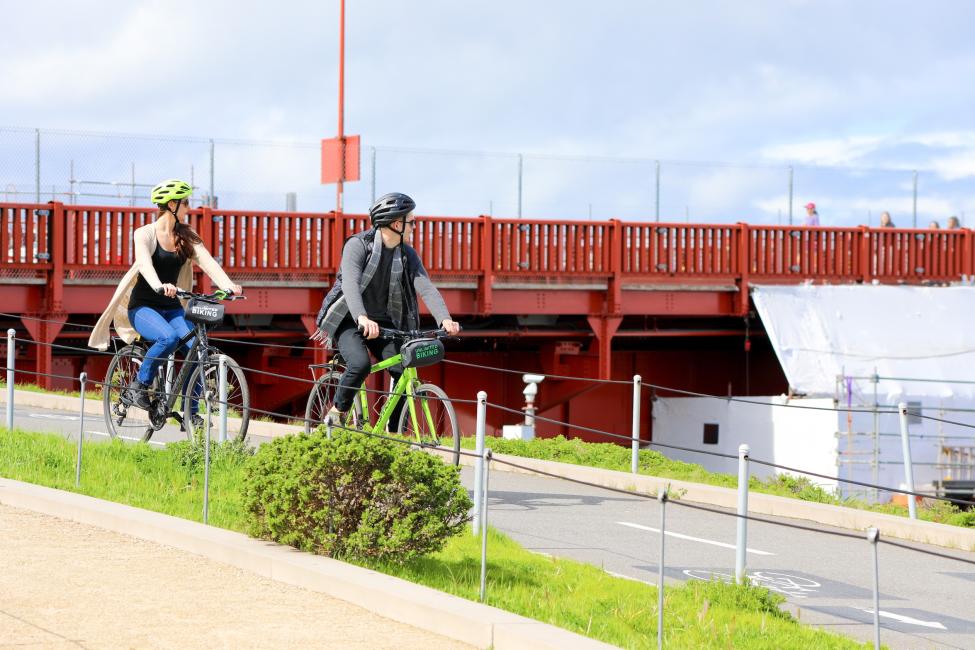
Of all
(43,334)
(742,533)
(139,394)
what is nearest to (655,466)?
(139,394)

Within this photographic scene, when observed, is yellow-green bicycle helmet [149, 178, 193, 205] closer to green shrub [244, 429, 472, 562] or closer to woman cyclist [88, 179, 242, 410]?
woman cyclist [88, 179, 242, 410]

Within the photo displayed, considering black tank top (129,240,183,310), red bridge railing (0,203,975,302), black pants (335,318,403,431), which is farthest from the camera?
red bridge railing (0,203,975,302)

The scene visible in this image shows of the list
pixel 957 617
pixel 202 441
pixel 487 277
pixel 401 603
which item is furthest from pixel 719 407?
pixel 401 603

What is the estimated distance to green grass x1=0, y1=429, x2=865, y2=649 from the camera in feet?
22.0

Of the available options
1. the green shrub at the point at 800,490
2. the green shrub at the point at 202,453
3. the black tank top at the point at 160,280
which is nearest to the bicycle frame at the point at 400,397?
the green shrub at the point at 202,453

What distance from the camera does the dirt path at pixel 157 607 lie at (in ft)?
19.8

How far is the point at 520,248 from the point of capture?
2519cm

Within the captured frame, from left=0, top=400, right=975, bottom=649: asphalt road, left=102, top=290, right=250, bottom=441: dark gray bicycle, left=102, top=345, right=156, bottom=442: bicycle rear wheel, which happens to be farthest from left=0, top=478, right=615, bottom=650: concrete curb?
left=102, top=345, right=156, bottom=442: bicycle rear wheel

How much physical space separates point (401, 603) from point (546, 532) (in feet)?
11.2

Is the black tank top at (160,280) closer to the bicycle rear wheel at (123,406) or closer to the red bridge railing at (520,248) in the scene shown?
the bicycle rear wheel at (123,406)

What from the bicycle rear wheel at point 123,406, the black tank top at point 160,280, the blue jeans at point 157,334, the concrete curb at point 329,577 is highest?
the black tank top at point 160,280

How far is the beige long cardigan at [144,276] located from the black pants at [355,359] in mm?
1210

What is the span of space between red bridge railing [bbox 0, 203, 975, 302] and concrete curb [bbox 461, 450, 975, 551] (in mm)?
10042

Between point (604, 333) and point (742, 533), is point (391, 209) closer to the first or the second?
point (742, 533)
